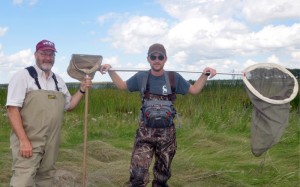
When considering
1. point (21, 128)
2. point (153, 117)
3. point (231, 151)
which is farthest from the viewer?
point (231, 151)

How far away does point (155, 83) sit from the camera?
424 cm

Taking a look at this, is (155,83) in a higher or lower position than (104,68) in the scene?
lower

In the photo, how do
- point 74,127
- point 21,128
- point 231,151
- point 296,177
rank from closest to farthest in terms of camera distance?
point 21,128 < point 296,177 < point 231,151 < point 74,127

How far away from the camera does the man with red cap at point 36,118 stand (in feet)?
11.7

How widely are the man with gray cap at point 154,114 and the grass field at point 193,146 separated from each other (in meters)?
0.99

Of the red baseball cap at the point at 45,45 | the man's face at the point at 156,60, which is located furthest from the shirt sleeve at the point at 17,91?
the man's face at the point at 156,60

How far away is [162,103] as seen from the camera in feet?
13.6

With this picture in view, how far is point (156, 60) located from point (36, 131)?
4.17 feet

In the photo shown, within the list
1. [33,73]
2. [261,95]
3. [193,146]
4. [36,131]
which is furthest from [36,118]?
[193,146]

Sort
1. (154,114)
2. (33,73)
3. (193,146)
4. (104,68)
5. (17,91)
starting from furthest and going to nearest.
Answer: (193,146) < (104,68) < (154,114) < (33,73) < (17,91)

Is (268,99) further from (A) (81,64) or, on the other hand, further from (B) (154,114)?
(A) (81,64)

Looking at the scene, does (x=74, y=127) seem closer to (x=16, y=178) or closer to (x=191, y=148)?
(x=191, y=148)

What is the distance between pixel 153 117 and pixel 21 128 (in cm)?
118

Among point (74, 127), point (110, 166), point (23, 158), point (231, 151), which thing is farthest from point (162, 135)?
point (74, 127)
